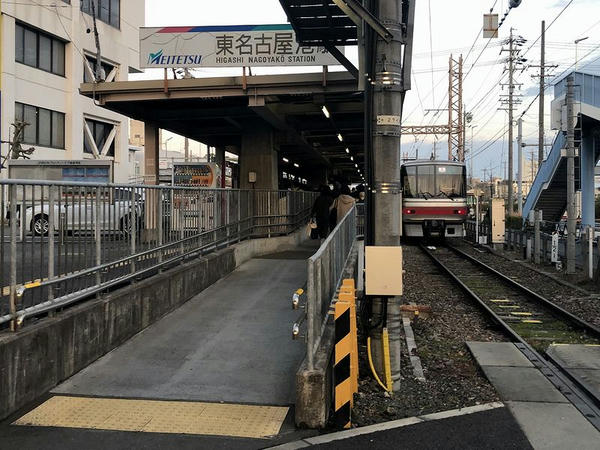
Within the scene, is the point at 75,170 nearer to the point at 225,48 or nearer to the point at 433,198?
the point at 225,48

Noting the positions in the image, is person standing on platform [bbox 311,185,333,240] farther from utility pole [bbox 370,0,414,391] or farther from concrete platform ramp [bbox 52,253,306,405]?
utility pole [bbox 370,0,414,391]

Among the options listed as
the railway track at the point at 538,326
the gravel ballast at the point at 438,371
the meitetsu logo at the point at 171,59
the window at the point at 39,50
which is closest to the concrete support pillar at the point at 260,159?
the meitetsu logo at the point at 171,59

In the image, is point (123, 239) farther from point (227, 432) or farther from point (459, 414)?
point (459, 414)

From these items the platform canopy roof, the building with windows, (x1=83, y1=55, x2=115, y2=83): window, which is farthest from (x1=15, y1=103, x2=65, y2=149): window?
the platform canopy roof

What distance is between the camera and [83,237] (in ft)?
19.4

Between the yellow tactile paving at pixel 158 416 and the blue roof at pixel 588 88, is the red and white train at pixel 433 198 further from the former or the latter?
the yellow tactile paving at pixel 158 416

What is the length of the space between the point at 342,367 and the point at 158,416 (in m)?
1.59

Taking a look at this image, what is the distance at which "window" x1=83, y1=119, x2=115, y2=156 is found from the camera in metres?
36.8

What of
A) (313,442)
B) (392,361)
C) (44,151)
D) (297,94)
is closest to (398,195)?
(392,361)

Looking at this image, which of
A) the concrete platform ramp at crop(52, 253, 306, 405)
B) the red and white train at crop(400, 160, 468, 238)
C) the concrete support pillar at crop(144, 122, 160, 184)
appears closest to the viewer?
the concrete platform ramp at crop(52, 253, 306, 405)

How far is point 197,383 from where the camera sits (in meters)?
5.38

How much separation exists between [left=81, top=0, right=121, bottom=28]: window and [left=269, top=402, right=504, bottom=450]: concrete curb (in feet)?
119

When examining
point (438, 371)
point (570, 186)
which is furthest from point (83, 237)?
point (570, 186)

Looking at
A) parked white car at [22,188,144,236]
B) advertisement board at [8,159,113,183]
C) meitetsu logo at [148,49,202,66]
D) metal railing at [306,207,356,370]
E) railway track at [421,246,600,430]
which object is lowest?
railway track at [421,246,600,430]
